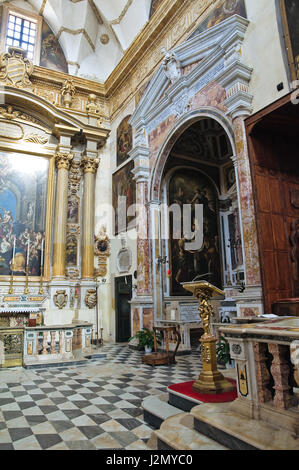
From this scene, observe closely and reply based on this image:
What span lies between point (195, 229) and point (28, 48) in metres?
9.94

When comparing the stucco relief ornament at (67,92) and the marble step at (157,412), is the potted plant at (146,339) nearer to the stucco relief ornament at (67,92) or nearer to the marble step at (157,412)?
the marble step at (157,412)

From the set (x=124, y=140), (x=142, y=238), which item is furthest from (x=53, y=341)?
(x=124, y=140)

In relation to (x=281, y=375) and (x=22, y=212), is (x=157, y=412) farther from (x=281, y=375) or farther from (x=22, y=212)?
(x=22, y=212)

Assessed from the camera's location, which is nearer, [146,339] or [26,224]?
[146,339]

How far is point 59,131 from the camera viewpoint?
488 inches

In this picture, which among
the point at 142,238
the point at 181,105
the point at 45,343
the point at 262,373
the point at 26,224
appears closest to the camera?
the point at 262,373

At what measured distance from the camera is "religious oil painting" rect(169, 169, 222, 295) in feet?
33.8

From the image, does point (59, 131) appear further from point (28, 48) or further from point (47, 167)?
point (28, 48)

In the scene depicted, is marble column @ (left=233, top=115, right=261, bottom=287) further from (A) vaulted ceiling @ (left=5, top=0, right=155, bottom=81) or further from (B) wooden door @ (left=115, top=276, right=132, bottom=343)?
(A) vaulted ceiling @ (left=5, top=0, right=155, bottom=81)

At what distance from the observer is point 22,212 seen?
38.3 feet

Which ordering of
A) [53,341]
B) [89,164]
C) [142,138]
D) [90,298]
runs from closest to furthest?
[53,341] → [142,138] → [90,298] → [89,164]

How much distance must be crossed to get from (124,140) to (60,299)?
620 cm

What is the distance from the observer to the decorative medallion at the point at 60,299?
36.3ft

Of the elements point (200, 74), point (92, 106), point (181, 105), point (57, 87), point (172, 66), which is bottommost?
point (181, 105)
